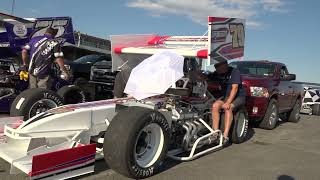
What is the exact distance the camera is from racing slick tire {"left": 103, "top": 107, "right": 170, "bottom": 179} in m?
5.17

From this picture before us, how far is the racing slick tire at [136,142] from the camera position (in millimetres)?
5172

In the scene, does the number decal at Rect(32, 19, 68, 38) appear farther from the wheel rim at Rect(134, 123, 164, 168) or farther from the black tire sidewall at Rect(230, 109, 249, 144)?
the wheel rim at Rect(134, 123, 164, 168)

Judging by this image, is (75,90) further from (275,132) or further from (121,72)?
(275,132)

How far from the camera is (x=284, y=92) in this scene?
11.1 meters

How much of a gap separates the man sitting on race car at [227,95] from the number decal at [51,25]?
504 centimetres

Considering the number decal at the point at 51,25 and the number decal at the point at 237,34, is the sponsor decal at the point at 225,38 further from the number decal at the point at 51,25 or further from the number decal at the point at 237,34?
the number decal at the point at 51,25

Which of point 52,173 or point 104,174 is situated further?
point 104,174

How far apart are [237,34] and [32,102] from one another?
3.62 metres

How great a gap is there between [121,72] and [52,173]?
11.8 feet

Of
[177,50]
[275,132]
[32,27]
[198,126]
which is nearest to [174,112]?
[198,126]

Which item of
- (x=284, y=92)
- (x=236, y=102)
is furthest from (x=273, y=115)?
(x=236, y=102)

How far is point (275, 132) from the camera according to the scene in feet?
33.6

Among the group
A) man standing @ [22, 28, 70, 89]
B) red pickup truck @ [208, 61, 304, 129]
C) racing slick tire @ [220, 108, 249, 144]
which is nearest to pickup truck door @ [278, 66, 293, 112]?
red pickup truck @ [208, 61, 304, 129]

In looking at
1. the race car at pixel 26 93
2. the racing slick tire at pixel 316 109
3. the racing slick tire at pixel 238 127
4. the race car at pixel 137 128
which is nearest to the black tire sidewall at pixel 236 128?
the racing slick tire at pixel 238 127
